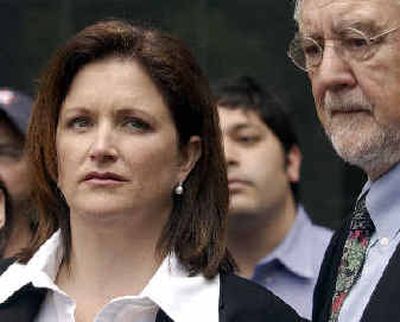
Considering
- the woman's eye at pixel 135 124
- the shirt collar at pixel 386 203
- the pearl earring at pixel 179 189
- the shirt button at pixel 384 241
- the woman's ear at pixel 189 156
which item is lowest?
Result: the shirt button at pixel 384 241

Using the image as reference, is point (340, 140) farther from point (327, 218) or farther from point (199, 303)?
point (327, 218)

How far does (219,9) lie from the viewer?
7.36 meters

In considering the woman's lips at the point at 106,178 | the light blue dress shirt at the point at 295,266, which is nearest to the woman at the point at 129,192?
the woman's lips at the point at 106,178

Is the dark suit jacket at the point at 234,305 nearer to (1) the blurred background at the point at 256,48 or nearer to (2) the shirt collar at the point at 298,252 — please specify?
(2) the shirt collar at the point at 298,252

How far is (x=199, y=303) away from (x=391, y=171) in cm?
→ 64

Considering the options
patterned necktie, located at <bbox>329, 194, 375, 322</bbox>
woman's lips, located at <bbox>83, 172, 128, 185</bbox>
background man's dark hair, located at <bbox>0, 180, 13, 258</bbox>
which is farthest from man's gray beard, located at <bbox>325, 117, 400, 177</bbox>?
background man's dark hair, located at <bbox>0, 180, 13, 258</bbox>

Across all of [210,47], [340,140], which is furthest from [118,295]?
[210,47]

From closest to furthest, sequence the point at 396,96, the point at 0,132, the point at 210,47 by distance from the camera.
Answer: the point at 396,96 → the point at 0,132 → the point at 210,47

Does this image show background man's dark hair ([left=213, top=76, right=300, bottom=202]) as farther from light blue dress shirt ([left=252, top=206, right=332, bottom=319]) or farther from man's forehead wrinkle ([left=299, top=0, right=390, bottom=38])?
man's forehead wrinkle ([left=299, top=0, right=390, bottom=38])

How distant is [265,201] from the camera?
5.36 m

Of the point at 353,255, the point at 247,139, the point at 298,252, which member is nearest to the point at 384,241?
the point at 353,255

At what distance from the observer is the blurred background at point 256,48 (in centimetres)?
732

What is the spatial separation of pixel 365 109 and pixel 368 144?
0.09m

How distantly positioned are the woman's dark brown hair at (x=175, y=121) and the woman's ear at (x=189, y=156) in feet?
0.05
